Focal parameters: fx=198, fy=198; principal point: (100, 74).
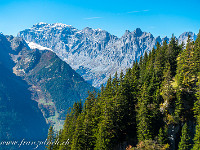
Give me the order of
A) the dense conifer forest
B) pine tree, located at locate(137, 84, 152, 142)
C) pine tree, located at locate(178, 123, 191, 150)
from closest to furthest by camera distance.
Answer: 1. pine tree, located at locate(178, 123, 191, 150)
2. the dense conifer forest
3. pine tree, located at locate(137, 84, 152, 142)

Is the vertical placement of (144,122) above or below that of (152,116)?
below

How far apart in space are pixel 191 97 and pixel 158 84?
1131 cm

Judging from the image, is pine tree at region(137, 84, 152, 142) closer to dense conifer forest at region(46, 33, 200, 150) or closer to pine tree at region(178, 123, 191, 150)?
dense conifer forest at region(46, 33, 200, 150)

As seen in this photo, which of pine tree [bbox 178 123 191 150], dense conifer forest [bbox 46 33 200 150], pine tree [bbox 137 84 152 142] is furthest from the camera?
pine tree [bbox 137 84 152 142]

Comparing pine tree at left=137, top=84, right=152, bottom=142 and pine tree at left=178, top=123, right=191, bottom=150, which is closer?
pine tree at left=178, top=123, right=191, bottom=150

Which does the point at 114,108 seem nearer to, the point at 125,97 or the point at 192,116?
the point at 125,97

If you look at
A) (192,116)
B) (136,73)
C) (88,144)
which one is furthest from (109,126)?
(136,73)

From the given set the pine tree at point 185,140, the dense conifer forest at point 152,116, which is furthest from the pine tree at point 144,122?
the pine tree at point 185,140

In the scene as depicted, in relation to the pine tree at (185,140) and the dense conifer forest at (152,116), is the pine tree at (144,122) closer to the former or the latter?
the dense conifer forest at (152,116)

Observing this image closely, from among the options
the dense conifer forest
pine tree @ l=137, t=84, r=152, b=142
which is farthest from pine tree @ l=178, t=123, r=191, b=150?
pine tree @ l=137, t=84, r=152, b=142

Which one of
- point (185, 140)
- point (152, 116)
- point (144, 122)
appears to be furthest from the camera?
point (152, 116)

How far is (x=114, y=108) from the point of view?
211 feet

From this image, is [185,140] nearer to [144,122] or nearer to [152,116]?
[152,116]

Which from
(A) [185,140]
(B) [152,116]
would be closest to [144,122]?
(B) [152,116]
